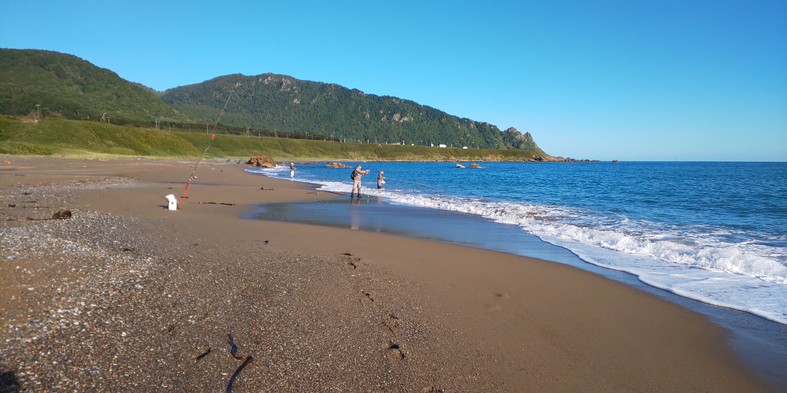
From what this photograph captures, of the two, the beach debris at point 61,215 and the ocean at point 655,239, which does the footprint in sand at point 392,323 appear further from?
the beach debris at point 61,215

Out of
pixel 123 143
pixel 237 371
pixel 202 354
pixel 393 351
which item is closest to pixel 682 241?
pixel 393 351

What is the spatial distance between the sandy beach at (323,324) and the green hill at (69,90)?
110m

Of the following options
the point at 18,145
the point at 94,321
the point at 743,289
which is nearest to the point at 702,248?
the point at 743,289

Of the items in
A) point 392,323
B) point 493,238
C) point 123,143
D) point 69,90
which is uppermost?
point 69,90

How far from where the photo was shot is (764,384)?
4.42m

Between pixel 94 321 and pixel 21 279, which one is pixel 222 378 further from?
pixel 21 279

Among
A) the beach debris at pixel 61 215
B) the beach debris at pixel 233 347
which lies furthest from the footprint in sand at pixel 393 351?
the beach debris at pixel 61 215

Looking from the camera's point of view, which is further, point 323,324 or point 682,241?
point 682,241

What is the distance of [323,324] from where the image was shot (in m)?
5.35

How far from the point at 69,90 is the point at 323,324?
161m

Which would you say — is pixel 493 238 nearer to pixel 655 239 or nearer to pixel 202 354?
pixel 655 239

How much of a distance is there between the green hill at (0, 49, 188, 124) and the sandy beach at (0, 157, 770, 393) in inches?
4329

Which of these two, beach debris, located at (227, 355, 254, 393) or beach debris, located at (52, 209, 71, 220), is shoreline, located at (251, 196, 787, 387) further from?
beach debris, located at (227, 355, 254, 393)

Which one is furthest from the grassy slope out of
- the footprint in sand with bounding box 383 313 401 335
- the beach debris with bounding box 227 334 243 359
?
the beach debris with bounding box 227 334 243 359
